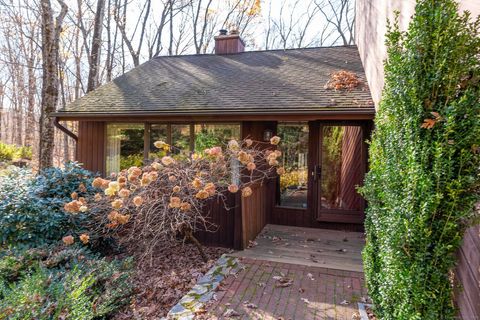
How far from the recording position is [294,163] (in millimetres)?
6340

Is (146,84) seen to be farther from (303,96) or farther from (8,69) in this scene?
(8,69)

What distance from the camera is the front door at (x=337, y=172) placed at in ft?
19.6

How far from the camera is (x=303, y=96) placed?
569cm

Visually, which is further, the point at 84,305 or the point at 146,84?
the point at 146,84

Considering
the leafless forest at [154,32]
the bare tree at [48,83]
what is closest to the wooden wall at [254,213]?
the bare tree at [48,83]

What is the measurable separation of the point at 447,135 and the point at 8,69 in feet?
75.4

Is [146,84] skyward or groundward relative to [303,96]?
skyward

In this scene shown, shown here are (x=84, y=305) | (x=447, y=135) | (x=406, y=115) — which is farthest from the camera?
(x=84, y=305)

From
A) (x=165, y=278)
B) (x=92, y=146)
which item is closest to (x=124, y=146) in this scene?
(x=92, y=146)

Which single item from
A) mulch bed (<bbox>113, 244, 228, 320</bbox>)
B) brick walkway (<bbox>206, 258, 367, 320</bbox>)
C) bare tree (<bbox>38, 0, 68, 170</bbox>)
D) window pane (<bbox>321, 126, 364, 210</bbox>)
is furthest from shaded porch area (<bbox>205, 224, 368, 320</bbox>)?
bare tree (<bbox>38, 0, 68, 170</bbox>)

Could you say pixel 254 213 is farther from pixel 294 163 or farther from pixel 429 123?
pixel 429 123

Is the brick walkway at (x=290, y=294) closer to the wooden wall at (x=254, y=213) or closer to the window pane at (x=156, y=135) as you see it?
the wooden wall at (x=254, y=213)

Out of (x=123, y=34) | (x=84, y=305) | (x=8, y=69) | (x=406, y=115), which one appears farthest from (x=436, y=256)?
(x=8, y=69)

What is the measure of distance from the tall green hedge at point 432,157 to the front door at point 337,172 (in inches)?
157
